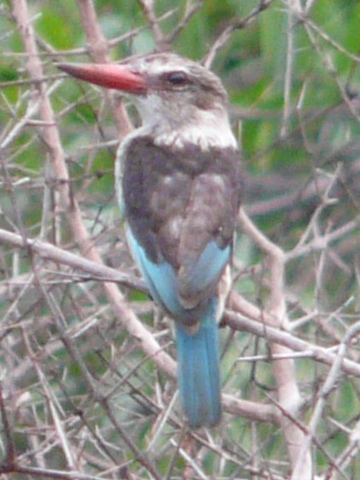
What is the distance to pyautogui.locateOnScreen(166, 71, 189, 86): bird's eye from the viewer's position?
409 cm

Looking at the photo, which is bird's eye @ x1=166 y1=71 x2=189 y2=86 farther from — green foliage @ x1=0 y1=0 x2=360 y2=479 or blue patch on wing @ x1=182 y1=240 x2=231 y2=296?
blue patch on wing @ x1=182 y1=240 x2=231 y2=296

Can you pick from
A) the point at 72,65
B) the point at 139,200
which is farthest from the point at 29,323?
the point at 72,65

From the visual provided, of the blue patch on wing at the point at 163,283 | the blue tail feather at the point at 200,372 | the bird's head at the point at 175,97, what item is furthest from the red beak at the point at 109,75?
the blue tail feather at the point at 200,372

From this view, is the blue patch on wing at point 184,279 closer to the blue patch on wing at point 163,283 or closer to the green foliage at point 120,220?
the blue patch on wing at point 163,283

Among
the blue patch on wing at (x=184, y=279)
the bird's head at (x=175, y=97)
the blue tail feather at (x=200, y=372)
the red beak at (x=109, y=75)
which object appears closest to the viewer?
the blue tail feather at (x=200, y=372)

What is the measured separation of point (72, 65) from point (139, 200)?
44 centimetres

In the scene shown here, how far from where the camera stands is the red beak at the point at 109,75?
375 cm

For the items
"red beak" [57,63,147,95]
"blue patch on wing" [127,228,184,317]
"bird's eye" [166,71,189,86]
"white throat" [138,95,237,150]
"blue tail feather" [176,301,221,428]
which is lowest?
"blue tail feather" [176,301,221,428]

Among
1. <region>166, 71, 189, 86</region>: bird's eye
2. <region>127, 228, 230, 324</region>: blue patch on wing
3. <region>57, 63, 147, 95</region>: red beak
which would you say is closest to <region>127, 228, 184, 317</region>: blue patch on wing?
<region>127, 228, 230, 324</region>: blue patch on wing

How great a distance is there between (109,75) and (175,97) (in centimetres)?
32

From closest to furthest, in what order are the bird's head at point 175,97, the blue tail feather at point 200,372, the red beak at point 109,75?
1. the blue tail feather at point 200,372
2. the red beak at point 109,75
3. the bird's head at point 175,97

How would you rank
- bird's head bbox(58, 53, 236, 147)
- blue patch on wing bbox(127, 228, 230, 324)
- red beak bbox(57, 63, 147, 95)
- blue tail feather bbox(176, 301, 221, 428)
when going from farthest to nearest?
bird's head bbox(58, 53, 236, 147), red beak bbox(57, 63, 147, 95), blue patch on wing bbox(127, 228, 230, 324), blue tail feather bbox(176, 301, 221, 428)

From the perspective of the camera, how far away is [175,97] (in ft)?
13.6

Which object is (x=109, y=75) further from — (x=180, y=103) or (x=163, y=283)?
(x=163, y=283)
